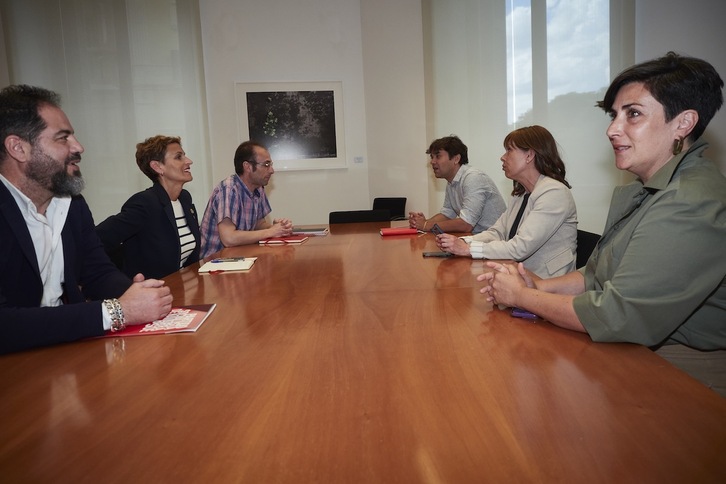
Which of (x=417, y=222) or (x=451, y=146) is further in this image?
(x=451, y=146)

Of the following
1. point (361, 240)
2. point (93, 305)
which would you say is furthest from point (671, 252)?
point (361, 240)

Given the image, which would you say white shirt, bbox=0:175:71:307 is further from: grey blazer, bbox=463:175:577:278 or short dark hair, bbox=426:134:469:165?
A: short dark hair, bbox=426:134:469:165

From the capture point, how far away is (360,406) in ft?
3.08

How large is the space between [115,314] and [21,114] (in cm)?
88

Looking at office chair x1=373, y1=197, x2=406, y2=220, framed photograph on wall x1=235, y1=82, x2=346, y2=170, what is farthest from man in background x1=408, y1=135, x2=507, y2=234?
framed photograph on wall x1=235, y1=82, x2=346, y2=170

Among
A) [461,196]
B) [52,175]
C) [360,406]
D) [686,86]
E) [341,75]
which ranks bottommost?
[360,406]

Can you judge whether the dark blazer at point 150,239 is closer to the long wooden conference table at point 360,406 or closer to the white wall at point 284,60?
the long wooden conference table at point 360,406

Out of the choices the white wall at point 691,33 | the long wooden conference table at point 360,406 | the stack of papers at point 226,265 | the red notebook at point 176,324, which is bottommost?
the long wooden conference table at point 360,406

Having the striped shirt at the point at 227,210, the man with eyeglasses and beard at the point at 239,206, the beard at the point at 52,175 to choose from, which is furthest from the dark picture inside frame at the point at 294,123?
the beard at the point at 52,175

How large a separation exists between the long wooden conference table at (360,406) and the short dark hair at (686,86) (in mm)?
749

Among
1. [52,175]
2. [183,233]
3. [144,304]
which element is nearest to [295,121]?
[183,233]

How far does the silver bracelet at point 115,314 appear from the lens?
4.75 ft

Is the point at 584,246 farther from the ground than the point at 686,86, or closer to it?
closer to it

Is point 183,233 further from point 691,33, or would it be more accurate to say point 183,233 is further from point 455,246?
point 691,33
